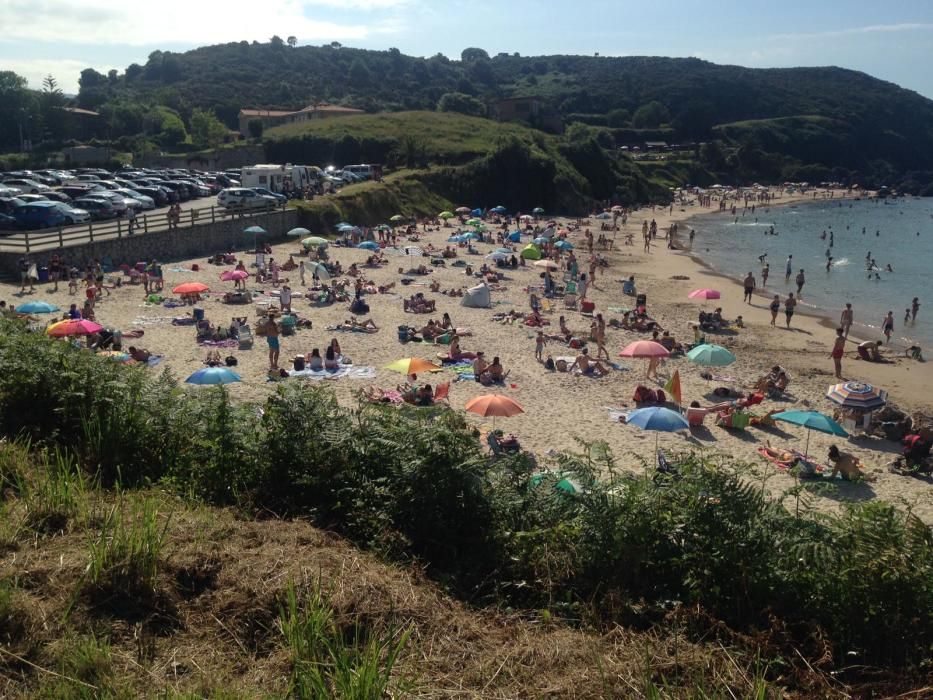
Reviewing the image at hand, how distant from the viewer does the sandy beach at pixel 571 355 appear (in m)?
14.8

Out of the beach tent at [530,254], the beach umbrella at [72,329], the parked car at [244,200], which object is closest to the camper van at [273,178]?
the parked car at [244,200]

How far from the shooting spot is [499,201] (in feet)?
195

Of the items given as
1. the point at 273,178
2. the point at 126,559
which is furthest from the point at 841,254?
the point at 126,559

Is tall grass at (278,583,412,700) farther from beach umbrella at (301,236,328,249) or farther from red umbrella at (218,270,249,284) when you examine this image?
beach umbrella at (301,236,328,249)

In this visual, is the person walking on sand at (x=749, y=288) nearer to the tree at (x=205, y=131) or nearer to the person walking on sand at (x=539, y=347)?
the person walking on sand at (x=539, y=347)

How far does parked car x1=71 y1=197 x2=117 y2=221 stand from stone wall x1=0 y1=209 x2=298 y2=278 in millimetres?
3542

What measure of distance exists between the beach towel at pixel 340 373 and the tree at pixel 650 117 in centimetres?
11810

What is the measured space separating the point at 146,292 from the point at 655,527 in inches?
919

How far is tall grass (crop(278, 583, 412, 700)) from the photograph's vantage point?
341 cm

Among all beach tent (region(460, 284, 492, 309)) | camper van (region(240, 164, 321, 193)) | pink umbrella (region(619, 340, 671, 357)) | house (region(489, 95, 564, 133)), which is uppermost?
house (region(489, 95, 564, 133))

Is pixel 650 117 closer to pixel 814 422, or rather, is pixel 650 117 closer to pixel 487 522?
pixel 814 422

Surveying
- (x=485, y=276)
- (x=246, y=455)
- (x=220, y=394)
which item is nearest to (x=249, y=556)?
(x=246, y=455)

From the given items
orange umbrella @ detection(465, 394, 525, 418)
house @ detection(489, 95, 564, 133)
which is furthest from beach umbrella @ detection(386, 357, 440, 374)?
house @ detection(489, 95, 564, 133)

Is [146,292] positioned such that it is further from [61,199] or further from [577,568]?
[577,568]
